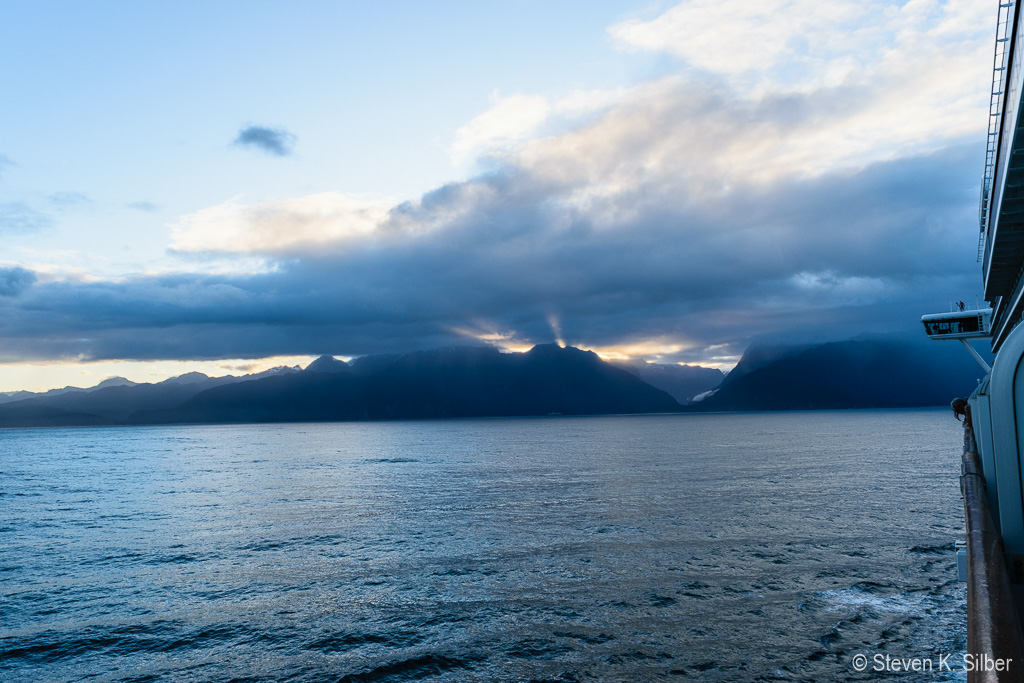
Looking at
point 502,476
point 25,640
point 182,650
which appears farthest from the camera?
point 502,476

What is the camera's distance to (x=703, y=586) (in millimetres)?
21531

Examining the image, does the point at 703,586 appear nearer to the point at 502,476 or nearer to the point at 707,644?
the point at 707,644

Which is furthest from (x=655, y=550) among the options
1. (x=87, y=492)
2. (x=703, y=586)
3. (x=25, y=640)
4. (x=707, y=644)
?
(x=87, y=492)

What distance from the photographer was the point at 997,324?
5534 centimetres

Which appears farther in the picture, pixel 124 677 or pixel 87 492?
pixel 87 492

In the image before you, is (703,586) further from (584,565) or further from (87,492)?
(87,492)

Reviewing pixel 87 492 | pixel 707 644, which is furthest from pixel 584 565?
pixel 87 492

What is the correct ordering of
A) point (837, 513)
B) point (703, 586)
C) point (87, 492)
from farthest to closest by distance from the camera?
1. point (87, 492)
2. point (837, 513)
3. point (703, 586)

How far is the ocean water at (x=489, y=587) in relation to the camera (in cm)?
1586

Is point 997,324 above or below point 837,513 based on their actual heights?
above

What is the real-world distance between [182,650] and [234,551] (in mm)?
13950

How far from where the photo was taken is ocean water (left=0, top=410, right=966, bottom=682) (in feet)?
52.0

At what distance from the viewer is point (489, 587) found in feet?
72.8

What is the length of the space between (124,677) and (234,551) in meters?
15.4
